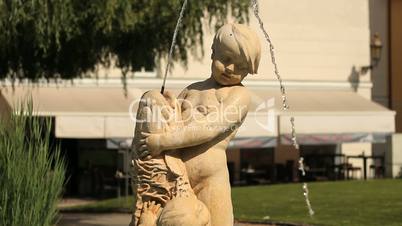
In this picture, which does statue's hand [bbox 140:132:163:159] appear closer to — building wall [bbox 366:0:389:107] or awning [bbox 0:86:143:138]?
awning [bbox 0:86:143:138]

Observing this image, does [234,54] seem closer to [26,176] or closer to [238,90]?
[238,90]

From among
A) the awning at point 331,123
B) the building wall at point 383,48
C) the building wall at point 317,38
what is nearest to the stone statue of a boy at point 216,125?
the awning at point 331,123

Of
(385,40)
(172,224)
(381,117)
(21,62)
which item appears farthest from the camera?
(385,40)

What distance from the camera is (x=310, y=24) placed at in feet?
101

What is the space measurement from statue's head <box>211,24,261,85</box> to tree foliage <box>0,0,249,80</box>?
6.94 meters

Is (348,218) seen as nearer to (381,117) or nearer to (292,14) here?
(381,117)

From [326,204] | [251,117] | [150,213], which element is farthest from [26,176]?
[251,117]

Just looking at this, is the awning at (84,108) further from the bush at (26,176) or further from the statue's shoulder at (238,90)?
the statue's shoulder at (238,90)

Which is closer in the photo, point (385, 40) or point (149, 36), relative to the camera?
point (149, 36)

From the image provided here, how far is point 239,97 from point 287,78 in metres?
24.5

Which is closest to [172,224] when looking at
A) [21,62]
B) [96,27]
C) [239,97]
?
[239,97]

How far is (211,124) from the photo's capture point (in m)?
5.72

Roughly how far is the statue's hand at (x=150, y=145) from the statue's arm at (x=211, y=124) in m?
0.02

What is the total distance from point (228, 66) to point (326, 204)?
11844 millimetres
